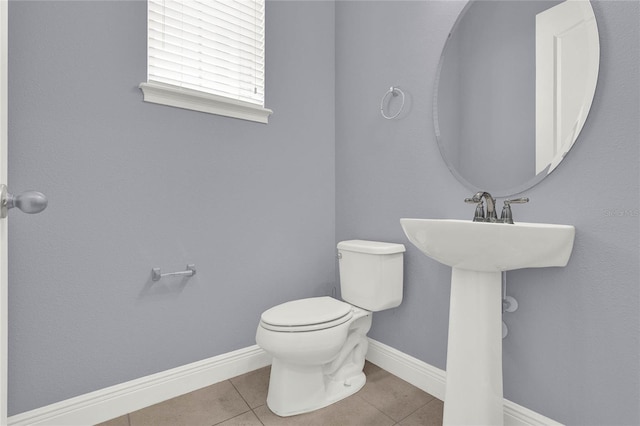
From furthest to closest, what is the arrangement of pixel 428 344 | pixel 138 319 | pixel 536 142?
pixel 428 344
pixel 138 319
pixel 536 142

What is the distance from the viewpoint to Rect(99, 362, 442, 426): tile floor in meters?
1.38

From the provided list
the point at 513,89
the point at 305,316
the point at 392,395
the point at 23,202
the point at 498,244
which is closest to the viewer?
the point at 23,202

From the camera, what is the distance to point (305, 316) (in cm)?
140

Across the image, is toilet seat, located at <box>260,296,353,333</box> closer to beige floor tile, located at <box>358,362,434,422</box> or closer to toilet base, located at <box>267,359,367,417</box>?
toilet base, located at <box>267,359,367,417</box>

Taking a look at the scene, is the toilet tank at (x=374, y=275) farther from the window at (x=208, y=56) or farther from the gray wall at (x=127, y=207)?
the window at (x=208, y=56)

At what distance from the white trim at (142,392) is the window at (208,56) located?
49.0 inches

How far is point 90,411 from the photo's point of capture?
136 cm

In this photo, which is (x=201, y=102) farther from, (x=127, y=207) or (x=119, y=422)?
(x=119, y=422)

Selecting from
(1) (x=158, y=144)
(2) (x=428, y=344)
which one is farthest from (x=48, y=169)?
(2) (x=428, y=344)

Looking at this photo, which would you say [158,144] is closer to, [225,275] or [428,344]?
[225,275]

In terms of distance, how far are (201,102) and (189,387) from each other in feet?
4.47

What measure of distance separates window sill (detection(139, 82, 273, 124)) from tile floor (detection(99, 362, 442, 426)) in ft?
4.44

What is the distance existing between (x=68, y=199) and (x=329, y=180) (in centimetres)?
132

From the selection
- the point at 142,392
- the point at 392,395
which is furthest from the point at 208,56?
the point at 392,395
